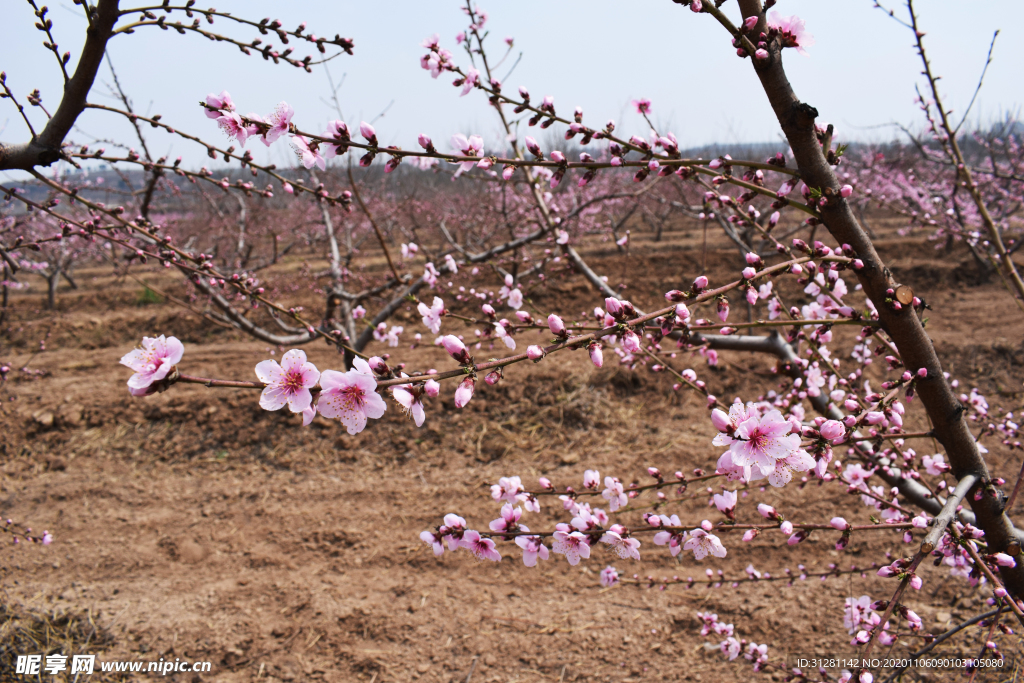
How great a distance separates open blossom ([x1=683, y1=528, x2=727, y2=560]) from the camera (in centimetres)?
156

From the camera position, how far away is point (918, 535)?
3.26 metres

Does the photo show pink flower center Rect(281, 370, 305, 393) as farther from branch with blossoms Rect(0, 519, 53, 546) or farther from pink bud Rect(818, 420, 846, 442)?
branch with blossoms Rect(0, 519, 53, 546)

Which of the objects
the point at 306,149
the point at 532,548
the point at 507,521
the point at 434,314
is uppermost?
the point at 306,149

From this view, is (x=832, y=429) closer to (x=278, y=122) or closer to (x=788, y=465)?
(x=788, y=465)

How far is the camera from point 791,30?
1.22 metres

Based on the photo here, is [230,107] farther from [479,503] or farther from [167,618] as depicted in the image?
[479,503]

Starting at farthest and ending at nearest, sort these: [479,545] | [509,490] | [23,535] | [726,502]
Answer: [23,535] < [509,490] < [479,545] < [726,502]

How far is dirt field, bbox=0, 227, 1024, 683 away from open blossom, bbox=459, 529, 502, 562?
798 mm

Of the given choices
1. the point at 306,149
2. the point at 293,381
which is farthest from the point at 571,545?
the point at 306,149

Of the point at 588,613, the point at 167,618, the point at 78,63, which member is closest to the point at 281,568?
the point at 167,618

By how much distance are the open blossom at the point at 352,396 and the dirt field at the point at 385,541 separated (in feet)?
4.49

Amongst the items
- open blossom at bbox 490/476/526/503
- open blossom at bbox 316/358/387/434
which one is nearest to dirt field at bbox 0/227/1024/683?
open blossom at bbox 490/476/526/503

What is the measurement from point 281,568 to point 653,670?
2531 mm

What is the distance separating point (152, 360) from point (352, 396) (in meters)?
0.37
